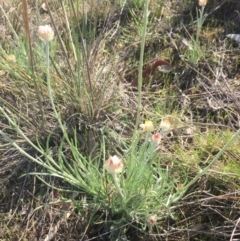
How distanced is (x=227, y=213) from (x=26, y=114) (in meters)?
0.72

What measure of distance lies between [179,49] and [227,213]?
76 cm

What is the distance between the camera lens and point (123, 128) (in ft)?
4.80

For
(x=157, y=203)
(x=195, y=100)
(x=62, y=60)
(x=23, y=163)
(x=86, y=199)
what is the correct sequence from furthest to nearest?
(x=62, y=60) < (x=195, y=100) < (x=23, y=163) < (x=86, y=199) < (x=157, y=203)

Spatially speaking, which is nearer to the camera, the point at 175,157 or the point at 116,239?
the point at 116,239

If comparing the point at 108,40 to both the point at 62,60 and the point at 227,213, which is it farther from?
the point at 227,213

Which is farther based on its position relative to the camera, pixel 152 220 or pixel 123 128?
pixel 123 128

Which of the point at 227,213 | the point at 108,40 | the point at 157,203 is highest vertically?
the point at 108,40

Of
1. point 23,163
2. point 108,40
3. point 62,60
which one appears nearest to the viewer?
point 23,163

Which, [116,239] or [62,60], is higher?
[62,60]

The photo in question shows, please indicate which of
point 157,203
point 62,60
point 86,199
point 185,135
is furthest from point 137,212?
point 62,60

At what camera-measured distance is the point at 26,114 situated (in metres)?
1.48

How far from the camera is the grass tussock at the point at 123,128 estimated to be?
117cm

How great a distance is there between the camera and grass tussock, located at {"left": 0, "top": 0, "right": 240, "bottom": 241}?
1.17 metres

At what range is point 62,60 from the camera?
170 centimetres
